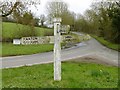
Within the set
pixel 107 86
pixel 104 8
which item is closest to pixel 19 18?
pixel 107 86

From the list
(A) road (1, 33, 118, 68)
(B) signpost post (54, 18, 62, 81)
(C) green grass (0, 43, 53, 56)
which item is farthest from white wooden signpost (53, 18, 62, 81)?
(C) green grass (0, 43, 53, 56)

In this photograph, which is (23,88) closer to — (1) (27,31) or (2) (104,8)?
(1) (27,31)

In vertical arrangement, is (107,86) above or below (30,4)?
below

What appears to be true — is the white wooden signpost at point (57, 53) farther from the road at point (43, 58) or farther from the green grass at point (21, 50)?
the green grass at point (21, 50)

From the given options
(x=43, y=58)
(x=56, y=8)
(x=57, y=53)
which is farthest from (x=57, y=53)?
(x=43, y=58)

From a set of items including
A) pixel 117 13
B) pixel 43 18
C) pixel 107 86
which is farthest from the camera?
pixel 43 18

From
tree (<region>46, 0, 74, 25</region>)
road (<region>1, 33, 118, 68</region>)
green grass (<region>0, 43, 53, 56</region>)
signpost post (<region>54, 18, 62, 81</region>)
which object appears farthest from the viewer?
green grass (<region>0, 43, 53, 56</region>)

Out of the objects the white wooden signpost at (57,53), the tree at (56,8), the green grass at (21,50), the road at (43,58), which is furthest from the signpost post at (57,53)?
the green grass at (21,50)

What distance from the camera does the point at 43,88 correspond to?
6.75 meters

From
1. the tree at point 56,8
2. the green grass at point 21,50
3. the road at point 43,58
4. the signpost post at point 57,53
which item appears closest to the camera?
the signpost post at point 57,53

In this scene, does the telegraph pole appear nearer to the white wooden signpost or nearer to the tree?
the white wooden signpost

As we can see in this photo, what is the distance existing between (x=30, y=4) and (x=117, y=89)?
4917mm

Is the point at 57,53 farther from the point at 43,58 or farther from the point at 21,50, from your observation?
the point at 21,50

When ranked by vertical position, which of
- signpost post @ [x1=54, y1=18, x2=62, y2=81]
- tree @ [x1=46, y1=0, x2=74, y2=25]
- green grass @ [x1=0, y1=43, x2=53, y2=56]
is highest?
tree @ [x1=46, y1=0, x2=74, y2=25]
